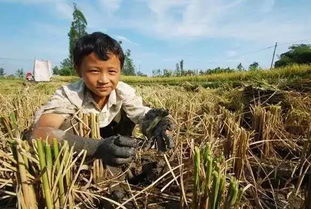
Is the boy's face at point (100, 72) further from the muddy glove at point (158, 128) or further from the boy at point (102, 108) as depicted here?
the muddy glove at point (158, 128)

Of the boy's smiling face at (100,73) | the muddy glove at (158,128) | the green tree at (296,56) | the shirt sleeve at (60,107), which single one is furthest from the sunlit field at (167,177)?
the green tree at (296,56)

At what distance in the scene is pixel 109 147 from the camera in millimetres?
1620

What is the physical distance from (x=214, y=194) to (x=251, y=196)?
54 centimetres

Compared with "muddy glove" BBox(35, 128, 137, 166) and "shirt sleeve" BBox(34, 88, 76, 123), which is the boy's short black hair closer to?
"shirt sleeve" BBox(34, 88, 76, 123)

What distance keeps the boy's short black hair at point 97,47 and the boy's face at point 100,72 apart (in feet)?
0.08

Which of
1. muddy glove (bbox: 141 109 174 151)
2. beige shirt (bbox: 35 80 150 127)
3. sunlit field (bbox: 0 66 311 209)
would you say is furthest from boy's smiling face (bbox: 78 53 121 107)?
sunlit field (bbox: 0 66 311 209)

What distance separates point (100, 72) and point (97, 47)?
0.14 metres

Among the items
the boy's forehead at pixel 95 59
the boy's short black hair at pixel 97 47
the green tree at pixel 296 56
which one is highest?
the boy's short black hair at pixel 97 47

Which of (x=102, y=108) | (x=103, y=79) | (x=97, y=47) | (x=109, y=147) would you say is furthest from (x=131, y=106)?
(x=109, y=147)

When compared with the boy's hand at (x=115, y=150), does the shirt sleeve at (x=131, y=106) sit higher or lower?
higher

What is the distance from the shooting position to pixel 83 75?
199cm

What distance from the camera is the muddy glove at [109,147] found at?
1619mm

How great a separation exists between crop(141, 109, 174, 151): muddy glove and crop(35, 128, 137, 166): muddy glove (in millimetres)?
205

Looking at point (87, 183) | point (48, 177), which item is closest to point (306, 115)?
point (87, 183)
